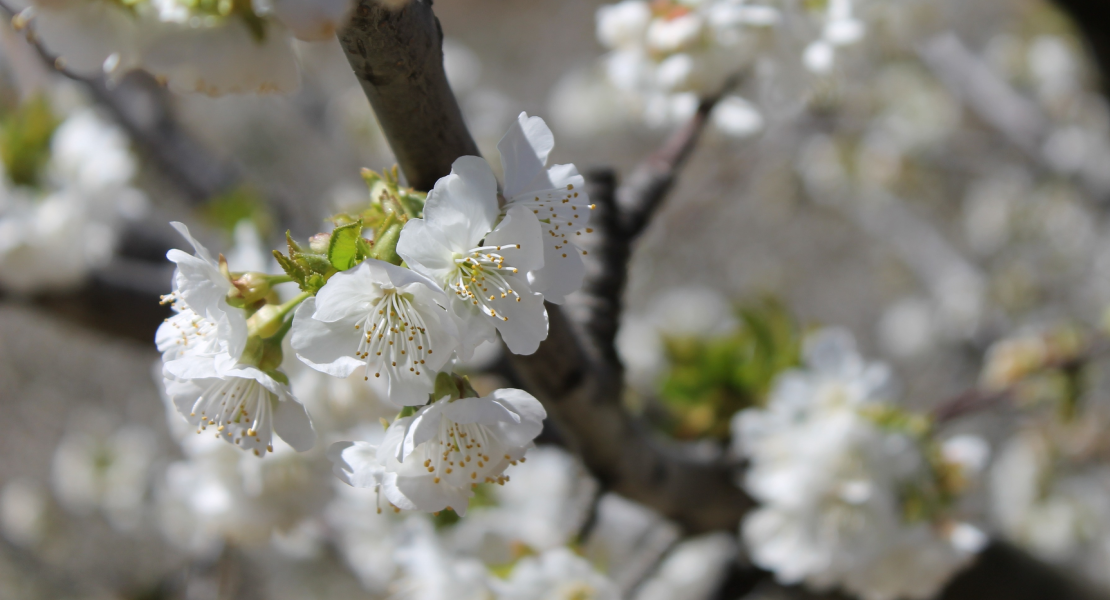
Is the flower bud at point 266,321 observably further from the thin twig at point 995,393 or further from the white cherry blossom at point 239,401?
the thin twig at point 995,393

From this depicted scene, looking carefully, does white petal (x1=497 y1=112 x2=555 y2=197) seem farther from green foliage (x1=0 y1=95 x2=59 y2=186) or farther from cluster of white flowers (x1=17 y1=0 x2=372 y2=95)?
green foliage (x1=0 y1=95 x2=59 y2=186)

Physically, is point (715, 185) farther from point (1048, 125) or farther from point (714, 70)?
point (714, 70)

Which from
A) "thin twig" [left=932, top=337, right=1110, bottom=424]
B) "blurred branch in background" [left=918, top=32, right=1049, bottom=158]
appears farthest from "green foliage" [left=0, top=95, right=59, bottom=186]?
"blurred branch in background" [left=918, top=32, right=1049, bottom=158]

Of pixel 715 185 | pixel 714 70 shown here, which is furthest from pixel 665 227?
pixel 714 70

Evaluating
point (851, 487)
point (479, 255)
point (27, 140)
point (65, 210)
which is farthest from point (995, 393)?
point (27, 140)

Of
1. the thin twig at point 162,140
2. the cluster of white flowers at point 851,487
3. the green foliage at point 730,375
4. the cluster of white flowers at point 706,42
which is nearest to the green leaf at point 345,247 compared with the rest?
the cluster of white flowers at point 706,42

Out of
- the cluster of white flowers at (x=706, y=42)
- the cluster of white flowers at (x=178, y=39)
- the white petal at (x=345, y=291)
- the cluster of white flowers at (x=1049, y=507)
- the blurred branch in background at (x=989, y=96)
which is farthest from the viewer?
the blurred branch in background at (x=989, y=96)
